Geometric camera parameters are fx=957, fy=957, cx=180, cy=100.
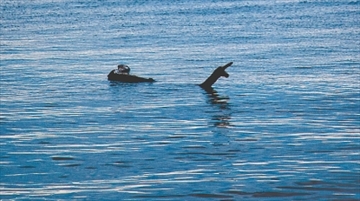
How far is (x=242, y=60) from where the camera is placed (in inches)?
1497

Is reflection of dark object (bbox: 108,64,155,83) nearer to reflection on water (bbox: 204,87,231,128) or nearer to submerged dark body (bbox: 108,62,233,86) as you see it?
submerged dark body (bbox: 108,62,233,86)

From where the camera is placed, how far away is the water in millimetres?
15125

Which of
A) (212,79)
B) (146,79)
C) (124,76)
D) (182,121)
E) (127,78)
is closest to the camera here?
(182,121)

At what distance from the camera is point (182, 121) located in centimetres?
2231

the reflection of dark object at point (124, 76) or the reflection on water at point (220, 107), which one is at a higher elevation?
the reflection of dark object at point (124, 76)

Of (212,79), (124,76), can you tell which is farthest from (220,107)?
(124,76)

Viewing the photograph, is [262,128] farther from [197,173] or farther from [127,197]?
[127,197]

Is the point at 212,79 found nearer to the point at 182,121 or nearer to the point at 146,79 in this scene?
the point at 146,79

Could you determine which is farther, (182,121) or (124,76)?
(124,76)

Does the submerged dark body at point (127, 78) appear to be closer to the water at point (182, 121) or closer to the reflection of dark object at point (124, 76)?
the reflection of dark object at point (124, 76)

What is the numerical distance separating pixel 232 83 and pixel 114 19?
4767cm

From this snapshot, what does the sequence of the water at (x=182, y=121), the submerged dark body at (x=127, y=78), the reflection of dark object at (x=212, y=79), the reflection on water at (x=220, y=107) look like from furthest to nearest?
1. the submerged dark body at (x=127, y=78)
2. the reflection of dark object at (x=212, y=79)
3. the reflection on water at (x=220, y=107)
4. the water at (x=182, y=121)

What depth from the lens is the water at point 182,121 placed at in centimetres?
1512

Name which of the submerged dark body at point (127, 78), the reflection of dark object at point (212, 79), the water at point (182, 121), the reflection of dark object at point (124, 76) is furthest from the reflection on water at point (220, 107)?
the reflection of dark object at point (124, 76)
